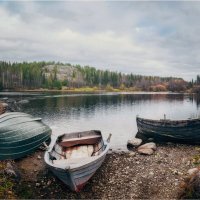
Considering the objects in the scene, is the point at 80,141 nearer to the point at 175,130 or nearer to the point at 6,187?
the point at 6,187

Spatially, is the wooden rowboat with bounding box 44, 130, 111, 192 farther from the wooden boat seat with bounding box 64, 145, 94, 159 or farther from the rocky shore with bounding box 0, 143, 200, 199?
the rocky shore with bounding box 0, 143, 200, 199

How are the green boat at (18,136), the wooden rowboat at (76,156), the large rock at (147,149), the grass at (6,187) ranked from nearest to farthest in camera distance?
the grass at (6,187)
the wooden rowboat at (76,156)
the green boat at (18,136)
the large rock at (147,149)

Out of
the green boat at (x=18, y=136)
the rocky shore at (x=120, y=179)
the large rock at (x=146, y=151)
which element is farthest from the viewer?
the large rock at (x=146, y=151)

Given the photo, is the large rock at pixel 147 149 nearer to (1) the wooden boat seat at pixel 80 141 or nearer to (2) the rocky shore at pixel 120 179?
(2) the rocky shore at pixel 120 179

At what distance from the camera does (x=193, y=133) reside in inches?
1086

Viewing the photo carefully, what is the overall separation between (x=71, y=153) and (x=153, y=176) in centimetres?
663

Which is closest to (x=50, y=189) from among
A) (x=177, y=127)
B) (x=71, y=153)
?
(x=71, y=153)

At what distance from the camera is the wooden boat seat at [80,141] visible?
23203 millimetres

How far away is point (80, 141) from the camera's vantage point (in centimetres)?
2380

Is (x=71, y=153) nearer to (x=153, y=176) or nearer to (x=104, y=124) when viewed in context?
(x=153, y=176)

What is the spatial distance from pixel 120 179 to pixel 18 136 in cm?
852

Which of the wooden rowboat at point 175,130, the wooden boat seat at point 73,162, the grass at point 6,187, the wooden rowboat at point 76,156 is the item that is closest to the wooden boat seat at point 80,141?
the wooden rowboat at point 76,156

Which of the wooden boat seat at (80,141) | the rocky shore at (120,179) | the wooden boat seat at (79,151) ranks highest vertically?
the wooden boat seat at (80,141)

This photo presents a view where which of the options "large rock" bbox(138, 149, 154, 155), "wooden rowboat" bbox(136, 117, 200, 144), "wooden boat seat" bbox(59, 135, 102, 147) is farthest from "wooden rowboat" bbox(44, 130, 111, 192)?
"wooden rowboat" bbox(136, 117, 200, 144)
